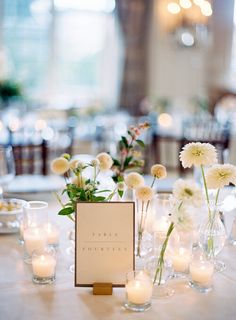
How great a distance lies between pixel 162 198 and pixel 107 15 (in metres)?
6.28

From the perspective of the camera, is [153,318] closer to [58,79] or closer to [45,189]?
[45,189]

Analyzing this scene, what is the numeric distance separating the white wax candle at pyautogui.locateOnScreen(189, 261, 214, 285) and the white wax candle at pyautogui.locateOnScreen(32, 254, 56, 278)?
41 cm

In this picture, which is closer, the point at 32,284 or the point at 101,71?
the point at 32,284

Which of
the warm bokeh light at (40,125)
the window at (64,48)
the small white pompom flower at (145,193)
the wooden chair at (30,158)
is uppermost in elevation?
the window at (64,48)

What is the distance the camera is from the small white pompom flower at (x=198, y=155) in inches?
61.1

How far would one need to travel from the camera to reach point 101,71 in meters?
8.05

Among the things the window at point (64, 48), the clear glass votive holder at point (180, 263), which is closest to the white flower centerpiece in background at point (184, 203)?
the clear glass votive holder at point (180, 263)

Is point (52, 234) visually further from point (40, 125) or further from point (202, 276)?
point (40, 125)

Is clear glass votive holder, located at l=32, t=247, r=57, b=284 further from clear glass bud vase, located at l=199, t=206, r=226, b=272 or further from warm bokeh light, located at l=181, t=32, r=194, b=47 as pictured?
warm bokeh light, located at l=181, t=32, r=194, b=47

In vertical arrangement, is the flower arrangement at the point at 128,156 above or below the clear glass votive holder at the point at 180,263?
above

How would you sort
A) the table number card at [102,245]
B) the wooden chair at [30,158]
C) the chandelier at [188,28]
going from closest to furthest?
the table number card at [102,245] → the wooden chair at [30,158] → the chandelier at [188,28]

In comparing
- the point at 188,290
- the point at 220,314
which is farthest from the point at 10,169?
the point at 220,314

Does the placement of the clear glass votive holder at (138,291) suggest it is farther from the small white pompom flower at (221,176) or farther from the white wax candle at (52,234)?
the white wax candle at (52,234)

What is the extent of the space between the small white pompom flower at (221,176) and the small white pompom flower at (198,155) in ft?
0.10
